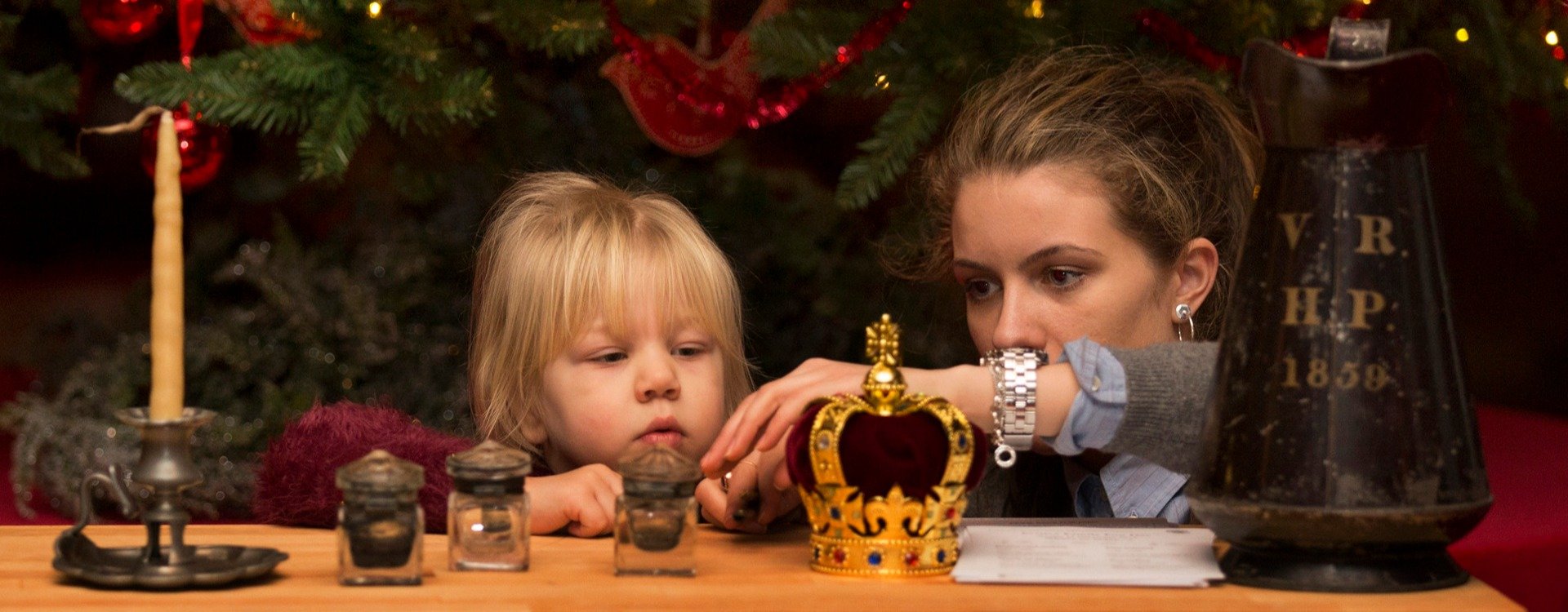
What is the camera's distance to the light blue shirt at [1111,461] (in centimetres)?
112

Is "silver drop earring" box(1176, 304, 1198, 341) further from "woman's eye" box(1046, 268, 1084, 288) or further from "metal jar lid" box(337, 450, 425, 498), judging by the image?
"metal jar lid" box(337, 450, 425, 498)

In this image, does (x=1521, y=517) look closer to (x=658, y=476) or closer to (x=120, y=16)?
(x=658, y=476)

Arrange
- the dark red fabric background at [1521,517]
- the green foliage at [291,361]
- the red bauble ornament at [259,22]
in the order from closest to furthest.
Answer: the red bauble ornament at [259,22] → the dark red fabric background at [1521,517] → the green foliage at [291,361]

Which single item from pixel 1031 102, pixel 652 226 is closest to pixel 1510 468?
pixel 1031 102

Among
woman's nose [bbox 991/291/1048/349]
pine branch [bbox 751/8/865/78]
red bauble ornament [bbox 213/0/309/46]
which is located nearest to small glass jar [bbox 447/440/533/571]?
woman's nose [bbox 991/291/1048/349]

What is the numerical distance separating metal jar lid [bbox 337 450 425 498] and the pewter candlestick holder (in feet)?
0.26

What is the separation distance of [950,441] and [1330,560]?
22 centimetres

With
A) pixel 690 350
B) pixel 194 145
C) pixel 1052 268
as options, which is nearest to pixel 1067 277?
pixel 1052 268

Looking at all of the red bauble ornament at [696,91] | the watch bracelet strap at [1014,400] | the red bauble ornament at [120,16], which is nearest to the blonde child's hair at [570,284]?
the red bauble ornament at [696,91]

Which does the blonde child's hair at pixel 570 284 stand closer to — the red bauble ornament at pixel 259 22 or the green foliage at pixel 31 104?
the red bauble ornament at pixel 259 22

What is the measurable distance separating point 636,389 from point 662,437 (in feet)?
0.17

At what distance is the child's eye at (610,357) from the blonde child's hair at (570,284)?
0.02 meters

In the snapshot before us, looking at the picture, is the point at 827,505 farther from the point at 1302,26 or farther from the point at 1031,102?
the point at 1302,26

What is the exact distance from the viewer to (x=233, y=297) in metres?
2.65
